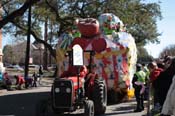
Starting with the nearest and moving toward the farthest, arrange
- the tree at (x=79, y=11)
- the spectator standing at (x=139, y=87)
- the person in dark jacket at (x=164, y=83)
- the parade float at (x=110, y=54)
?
the person in dark jacket at (x=164, y=83)
the spectator standing at (x=139, y=87)
the parade float at (x=110, y=54)
the tree at (x=79, y=11)

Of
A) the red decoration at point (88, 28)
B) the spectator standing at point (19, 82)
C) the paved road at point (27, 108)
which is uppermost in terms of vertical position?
the red decoration at point (88, 28)

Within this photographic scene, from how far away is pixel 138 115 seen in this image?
1567 cm

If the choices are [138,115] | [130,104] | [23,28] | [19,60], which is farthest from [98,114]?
[19,60]

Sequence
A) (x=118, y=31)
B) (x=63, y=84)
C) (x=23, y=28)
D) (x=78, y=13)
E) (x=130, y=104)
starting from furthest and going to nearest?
(x=23, y=28) < (x=78, y=13) < (x=118, y=31) < (x=130, y=104) < (x=63, y=84)

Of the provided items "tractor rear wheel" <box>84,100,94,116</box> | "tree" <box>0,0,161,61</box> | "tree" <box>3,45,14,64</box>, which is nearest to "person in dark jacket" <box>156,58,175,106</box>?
"tractor rear wheel" <box>84,100,94,116</box>

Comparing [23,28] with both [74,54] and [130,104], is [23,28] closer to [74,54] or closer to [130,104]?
[130,104]

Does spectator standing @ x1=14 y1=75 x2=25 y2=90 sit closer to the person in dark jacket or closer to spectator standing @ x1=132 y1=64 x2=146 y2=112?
spectator standing @ x1=132 y1=64 x2=146 y2=112

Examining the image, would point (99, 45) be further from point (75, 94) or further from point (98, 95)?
point (75, 94)

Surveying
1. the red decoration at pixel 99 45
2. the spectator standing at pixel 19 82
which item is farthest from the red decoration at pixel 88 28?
the spectator standing at pixel 19 82

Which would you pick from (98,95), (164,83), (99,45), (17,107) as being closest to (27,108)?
(17,107)

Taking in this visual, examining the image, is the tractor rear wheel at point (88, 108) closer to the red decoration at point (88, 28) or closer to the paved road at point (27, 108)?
the paved road at point (27, 108)

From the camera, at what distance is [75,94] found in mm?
14070

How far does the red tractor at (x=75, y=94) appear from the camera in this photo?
45.3ft

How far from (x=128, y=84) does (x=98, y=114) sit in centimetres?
474
